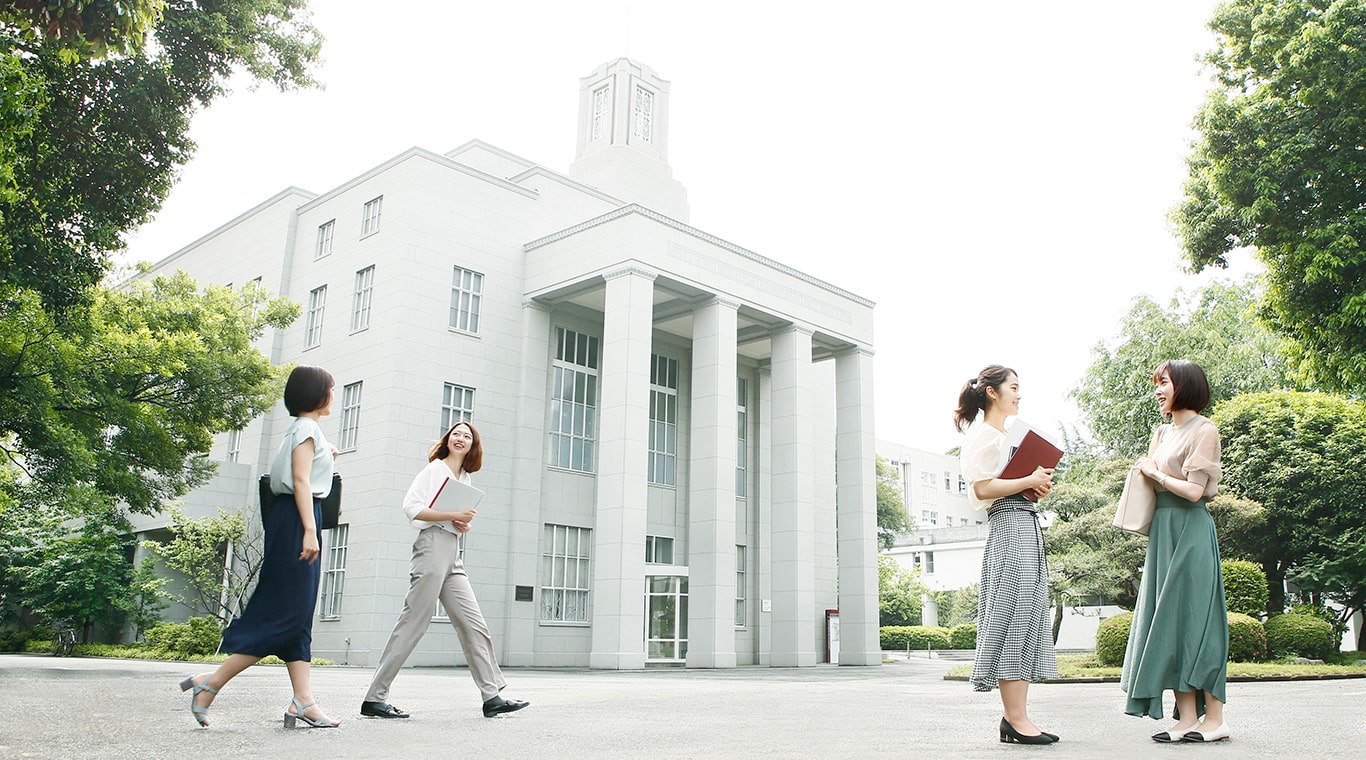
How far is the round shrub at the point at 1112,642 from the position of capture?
17.7 metres

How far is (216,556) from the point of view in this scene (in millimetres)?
26719

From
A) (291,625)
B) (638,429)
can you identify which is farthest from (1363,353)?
(291,625)

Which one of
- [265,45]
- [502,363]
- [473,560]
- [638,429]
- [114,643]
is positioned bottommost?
[114,643]

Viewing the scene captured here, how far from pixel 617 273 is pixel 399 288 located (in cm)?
546

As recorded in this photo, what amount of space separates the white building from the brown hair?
18.5 m

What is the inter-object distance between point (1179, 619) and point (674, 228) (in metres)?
21.6

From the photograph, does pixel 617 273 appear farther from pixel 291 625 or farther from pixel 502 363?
pixel 291 625

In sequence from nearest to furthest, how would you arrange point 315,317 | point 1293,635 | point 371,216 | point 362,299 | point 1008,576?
1. point 1008,576
2. point 1293,635
3. point 362,299
4. point 371,216
5. point 315,317

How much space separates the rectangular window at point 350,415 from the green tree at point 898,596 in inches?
1277

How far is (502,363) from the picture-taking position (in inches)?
1033

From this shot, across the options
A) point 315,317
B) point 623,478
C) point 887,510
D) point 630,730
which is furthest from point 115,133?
point 887,510

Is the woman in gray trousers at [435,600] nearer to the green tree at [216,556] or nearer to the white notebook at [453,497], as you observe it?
the white notebook at [453,497]

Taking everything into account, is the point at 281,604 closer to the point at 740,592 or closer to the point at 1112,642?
the point at 1112,642

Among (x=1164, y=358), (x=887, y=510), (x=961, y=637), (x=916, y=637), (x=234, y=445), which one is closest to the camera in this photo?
(x=234, y=445)
